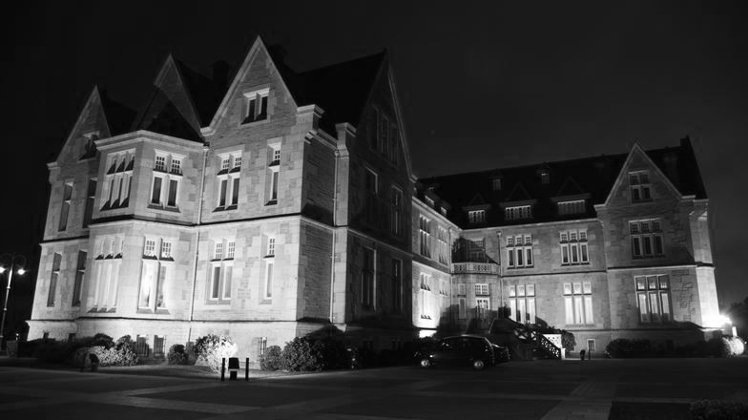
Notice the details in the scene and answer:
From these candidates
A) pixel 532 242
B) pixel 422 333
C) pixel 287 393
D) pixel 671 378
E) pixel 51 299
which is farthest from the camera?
pixel 532 242

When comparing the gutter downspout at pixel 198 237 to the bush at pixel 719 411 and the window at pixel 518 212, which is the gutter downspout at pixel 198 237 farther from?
the window at pixel 518 212

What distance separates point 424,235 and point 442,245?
481 centimetres

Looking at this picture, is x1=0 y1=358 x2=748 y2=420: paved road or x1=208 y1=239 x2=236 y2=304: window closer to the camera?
x1=0 y1=358 x2=748 y2=420: paved road

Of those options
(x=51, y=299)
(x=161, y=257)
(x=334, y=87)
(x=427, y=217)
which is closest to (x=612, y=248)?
(x=427, y=217)

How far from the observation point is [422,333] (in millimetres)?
41812

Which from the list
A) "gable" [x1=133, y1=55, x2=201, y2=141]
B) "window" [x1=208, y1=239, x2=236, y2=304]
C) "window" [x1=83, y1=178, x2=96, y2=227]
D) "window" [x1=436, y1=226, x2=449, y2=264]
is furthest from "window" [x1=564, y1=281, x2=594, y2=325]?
"window" [x1=83, y1=178, x2=96, y2=227]

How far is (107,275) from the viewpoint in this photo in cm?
2784

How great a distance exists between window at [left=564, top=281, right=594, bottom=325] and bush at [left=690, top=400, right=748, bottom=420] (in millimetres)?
41591

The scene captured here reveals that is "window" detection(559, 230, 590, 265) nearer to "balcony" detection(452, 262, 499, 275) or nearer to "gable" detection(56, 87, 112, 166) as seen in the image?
"balcony" detection(452, 262, 499, 275)

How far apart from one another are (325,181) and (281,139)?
130 inches

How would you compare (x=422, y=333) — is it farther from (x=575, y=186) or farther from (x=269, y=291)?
(x=575, y=186)

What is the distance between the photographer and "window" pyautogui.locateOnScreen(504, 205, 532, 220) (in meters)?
54.3

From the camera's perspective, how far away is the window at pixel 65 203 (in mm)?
34625

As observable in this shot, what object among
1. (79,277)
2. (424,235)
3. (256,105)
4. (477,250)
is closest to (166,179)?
(256,105)
